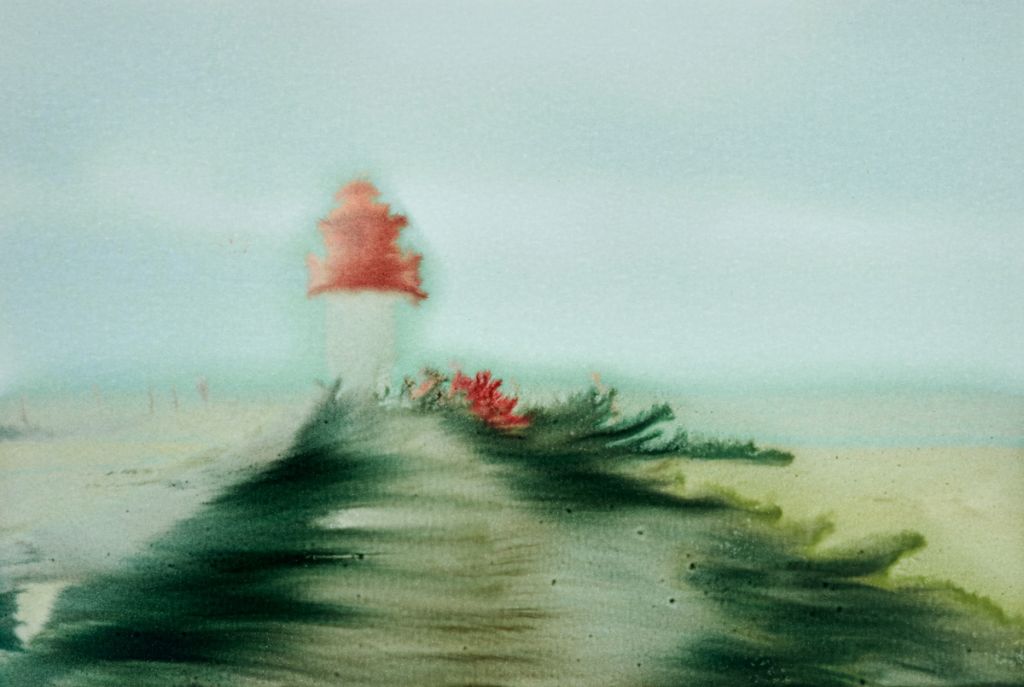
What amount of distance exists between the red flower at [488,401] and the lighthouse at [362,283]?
14 centimetres

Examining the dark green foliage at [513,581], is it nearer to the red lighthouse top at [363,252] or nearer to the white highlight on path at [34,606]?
the white highlight on path at [34,606]

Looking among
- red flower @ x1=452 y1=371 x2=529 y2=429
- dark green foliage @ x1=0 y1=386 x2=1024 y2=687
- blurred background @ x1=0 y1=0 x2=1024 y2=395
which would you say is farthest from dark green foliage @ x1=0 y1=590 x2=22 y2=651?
red flower @ x1=452 y1=371 x2=529 y2=429

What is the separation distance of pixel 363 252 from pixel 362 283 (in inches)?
2.3

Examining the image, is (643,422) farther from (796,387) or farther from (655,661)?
(655,661)

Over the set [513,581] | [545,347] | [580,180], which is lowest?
[513,581]

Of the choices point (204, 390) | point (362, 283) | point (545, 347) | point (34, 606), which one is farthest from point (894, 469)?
point (34, 606)

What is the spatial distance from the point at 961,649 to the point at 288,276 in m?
1.41

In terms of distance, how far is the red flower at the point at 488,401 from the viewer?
1.70 m

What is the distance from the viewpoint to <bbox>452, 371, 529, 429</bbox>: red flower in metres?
1.70

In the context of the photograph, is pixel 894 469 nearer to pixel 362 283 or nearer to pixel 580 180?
pixel 580 180

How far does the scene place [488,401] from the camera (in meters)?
1.71

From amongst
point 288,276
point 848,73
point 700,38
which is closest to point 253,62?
point 288,276

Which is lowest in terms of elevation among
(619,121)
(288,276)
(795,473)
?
(795,473)

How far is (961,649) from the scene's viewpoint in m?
1.66
